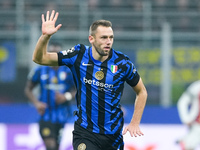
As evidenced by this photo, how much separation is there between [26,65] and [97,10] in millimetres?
3375

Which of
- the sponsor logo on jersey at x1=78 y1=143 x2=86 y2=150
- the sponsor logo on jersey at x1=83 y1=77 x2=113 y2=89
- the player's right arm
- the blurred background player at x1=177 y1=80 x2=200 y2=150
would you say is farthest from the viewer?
the blurred background player at x1=177 y1=80 x2=200 y2=150

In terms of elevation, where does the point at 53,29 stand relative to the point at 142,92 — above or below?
above

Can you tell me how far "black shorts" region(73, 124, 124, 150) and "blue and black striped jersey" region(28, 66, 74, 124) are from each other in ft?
10.2

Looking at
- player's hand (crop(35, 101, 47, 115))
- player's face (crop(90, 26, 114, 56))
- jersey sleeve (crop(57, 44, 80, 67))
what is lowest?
player's hand (crop(35, 101, 47, 115))

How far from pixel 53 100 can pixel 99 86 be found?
3.21 meters

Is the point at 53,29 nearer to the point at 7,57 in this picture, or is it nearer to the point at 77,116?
the point at 77,116

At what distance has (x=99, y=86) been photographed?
4.89 metres

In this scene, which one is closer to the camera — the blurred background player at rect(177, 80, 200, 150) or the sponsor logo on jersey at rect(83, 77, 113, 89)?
the sponsor logo on jersey at rect(83, 77, 113, 89)

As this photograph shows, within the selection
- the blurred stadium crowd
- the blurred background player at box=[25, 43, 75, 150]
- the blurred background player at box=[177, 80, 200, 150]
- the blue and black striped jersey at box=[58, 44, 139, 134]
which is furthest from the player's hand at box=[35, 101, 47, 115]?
the blurred background player at box=[177, 80, 200, 150]

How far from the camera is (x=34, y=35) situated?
415 inches

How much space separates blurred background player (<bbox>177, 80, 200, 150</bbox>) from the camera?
9.76 m

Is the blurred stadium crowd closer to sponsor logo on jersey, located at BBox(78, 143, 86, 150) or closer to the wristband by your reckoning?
the wristband

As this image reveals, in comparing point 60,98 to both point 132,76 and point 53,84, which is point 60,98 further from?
point 132,76

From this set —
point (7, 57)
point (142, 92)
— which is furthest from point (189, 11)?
point (142, 92)
